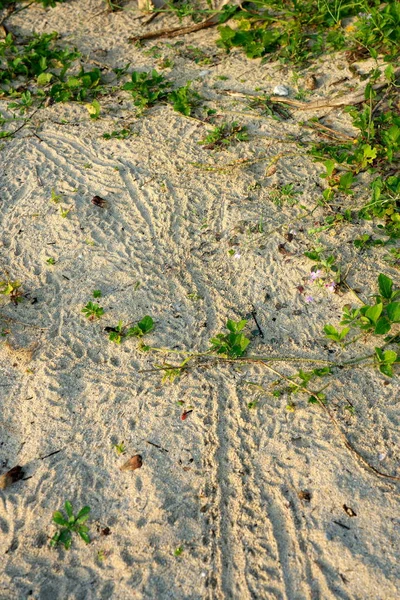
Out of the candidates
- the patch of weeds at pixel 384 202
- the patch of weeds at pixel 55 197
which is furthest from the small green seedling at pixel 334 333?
the patch of weeds at pixel 55 197

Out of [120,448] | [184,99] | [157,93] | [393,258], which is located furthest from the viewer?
[157,93]

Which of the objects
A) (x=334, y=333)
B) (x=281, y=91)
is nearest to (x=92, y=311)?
(x=334, y=333)

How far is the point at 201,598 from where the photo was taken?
2.22 m

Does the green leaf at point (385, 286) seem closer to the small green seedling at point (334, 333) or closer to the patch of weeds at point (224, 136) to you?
the small green seedling at point (334, 333)

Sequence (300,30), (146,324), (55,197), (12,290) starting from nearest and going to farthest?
(146,324) → (12,290) → (55,197) → (300,30)

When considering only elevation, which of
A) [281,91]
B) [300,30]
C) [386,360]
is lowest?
[386,360]

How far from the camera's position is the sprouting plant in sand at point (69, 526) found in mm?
2389

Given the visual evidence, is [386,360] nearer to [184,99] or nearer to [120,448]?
[120,448]

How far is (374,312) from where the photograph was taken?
279 centimetres

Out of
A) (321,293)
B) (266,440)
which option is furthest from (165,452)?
(321,293)

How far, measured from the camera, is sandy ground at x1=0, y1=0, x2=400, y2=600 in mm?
2312

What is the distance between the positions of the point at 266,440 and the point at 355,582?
2.24ft

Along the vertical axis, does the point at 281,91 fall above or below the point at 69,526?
above

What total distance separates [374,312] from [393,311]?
0.31 ft
